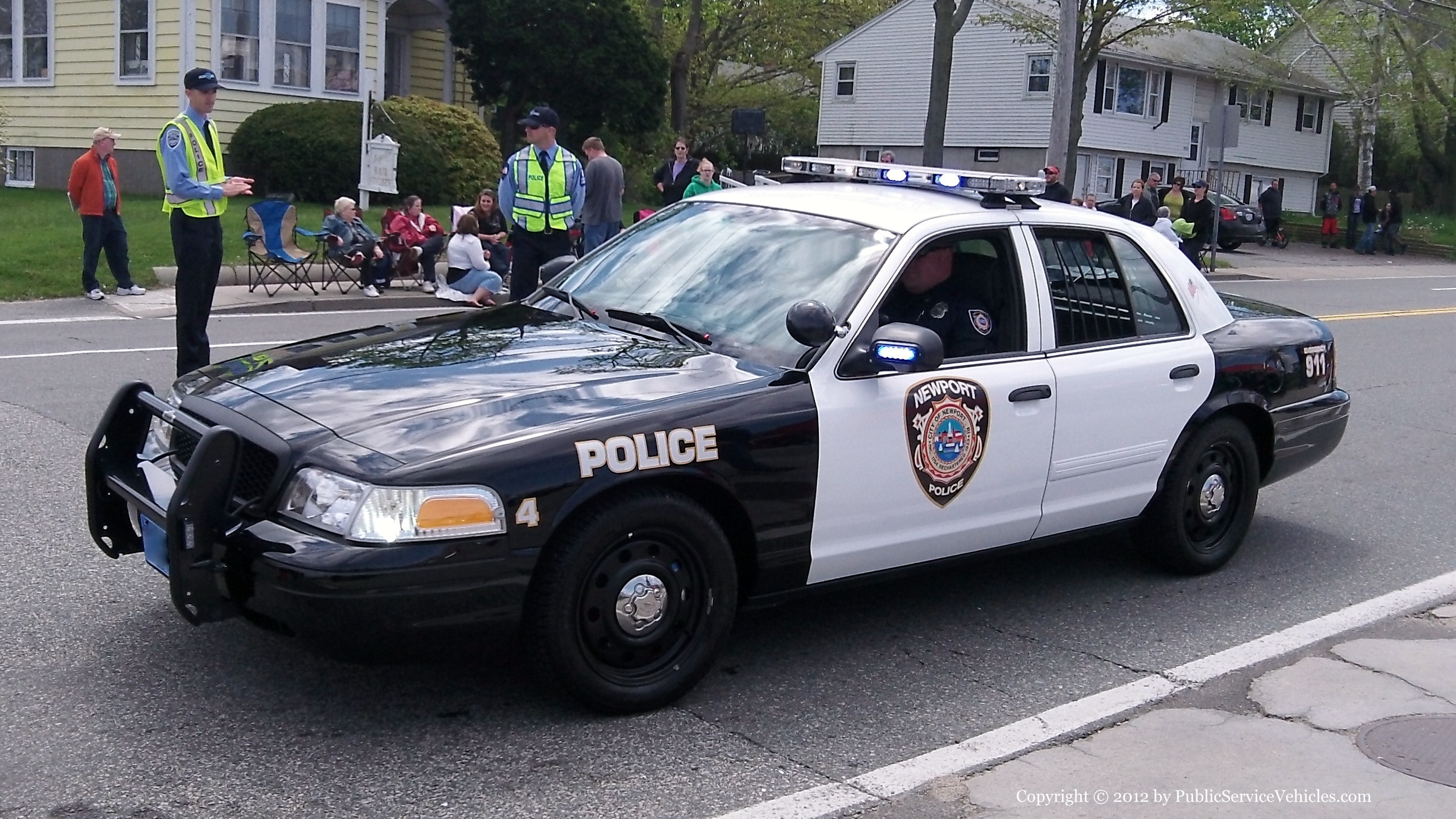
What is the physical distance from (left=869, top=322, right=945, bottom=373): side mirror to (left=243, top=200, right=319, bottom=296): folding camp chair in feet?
37.7

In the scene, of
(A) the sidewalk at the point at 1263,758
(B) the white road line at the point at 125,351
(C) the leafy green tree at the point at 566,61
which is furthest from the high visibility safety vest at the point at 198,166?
(C) the leafy green tree at the point at 566,61

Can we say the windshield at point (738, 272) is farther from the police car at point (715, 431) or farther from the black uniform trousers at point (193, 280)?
the black uniform trousers at point (193, 280)

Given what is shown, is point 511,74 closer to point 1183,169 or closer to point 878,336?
point 878,336

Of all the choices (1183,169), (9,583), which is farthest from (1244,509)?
(1183,169)

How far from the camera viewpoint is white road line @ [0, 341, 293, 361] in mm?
10250

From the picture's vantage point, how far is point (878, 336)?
14.9ft

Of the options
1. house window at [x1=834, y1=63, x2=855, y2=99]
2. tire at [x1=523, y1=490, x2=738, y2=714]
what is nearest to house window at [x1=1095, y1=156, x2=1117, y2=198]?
house window at [x1=834, y1=63, x2=855, y2=99]

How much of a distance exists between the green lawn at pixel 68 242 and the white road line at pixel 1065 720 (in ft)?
31.9

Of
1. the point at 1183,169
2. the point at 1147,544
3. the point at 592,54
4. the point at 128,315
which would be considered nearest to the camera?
the point at 1147,544

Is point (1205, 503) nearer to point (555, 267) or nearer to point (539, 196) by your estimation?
point (555, 267)

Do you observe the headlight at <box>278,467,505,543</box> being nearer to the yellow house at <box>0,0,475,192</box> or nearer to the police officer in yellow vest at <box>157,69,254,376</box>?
the police officer in yellow vest at <box>157,69,254,376</box>

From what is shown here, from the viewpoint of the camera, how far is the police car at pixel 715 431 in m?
3.81

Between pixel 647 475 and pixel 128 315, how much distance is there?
1085cm

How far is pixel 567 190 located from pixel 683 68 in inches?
1057
